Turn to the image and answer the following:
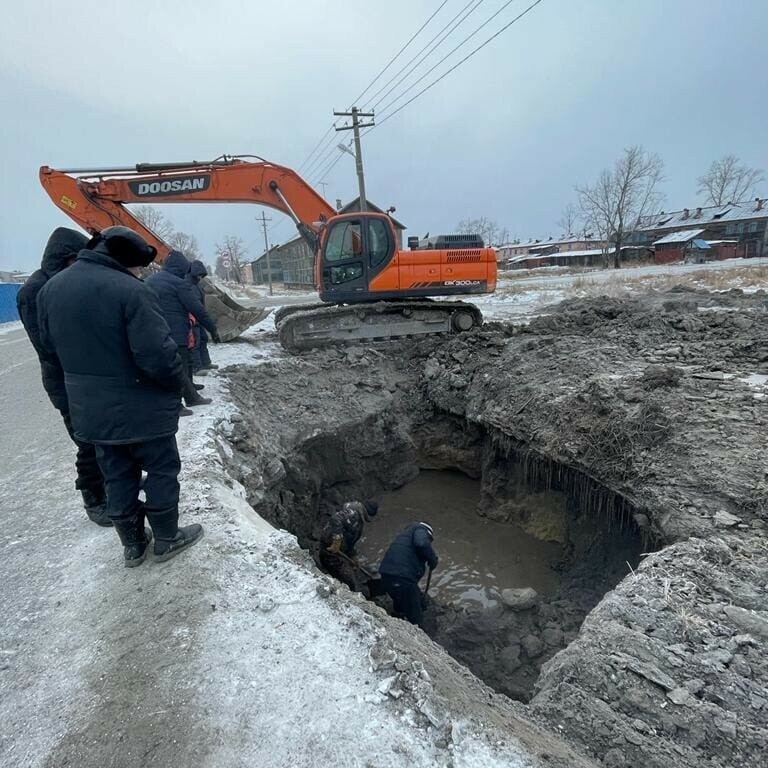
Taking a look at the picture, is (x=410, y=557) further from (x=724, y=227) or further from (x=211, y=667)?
(x=724, y=227)

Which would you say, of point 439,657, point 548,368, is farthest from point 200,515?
point 548,368

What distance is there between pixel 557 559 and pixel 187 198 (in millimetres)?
8029

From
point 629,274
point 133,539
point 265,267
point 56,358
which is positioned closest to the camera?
point 133,539

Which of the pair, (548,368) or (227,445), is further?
(548,368)

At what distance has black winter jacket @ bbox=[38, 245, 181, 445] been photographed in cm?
220

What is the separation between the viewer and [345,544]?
4.96 m

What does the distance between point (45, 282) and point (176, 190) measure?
5.66 m

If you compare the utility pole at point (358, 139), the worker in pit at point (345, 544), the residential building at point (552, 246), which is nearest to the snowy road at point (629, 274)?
the utility pole at point (358, 139)

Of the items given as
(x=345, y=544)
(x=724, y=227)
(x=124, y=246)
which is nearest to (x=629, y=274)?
(x=345, y=544)

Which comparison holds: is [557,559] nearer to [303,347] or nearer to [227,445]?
[227,445]

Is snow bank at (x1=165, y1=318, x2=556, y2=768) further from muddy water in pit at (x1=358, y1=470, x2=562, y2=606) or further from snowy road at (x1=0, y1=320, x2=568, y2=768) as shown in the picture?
muddy water in pit at (x1=358, y1=470, x2=562, y2=606)

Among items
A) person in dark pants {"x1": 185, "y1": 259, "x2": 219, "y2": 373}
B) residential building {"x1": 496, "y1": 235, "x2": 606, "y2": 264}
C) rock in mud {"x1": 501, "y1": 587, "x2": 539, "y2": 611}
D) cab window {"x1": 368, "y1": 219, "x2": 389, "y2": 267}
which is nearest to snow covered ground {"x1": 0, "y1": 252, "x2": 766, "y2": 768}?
rock in mud {"x1": 501, "y1": 587, "x2": 539, "y2": 611}

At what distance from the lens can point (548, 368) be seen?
6180mm

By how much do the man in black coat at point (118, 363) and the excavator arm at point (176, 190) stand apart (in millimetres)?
6155
